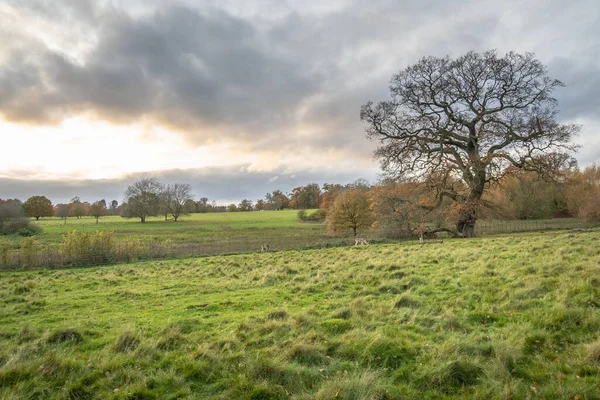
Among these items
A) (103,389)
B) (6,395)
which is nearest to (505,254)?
(103,389)

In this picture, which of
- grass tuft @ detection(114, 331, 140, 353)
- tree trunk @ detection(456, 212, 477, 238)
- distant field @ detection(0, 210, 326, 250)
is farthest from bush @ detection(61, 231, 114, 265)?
tree trunk @ detection(456, 212, 477, 238)

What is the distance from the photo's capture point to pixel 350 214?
4544cm

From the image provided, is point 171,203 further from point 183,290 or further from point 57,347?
point 57,347

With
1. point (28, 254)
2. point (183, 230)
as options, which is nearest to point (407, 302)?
point (28, 254)

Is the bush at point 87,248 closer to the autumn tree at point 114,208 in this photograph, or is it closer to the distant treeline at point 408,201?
the distant treeline at point 408,201

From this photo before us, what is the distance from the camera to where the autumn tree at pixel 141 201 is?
77.7 meters

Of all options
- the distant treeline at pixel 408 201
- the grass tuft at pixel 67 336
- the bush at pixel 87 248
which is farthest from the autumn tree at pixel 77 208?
the grass tuft at pixel 67 336

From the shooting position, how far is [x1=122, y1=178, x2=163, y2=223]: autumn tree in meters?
77.7

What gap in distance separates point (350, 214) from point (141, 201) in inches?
2168

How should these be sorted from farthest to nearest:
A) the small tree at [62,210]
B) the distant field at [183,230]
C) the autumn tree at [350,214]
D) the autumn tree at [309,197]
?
the autumn tree at [309,197]
the small tree at [62,210]
the distant field at [183,230]
the autumn tree at [350,214]

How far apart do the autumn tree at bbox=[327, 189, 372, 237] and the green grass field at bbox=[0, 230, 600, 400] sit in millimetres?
34311

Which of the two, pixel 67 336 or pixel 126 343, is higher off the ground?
pixel 126 343

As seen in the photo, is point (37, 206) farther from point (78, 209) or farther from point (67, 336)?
point (67, 336)

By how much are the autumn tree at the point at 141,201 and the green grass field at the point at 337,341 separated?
72150 mm
